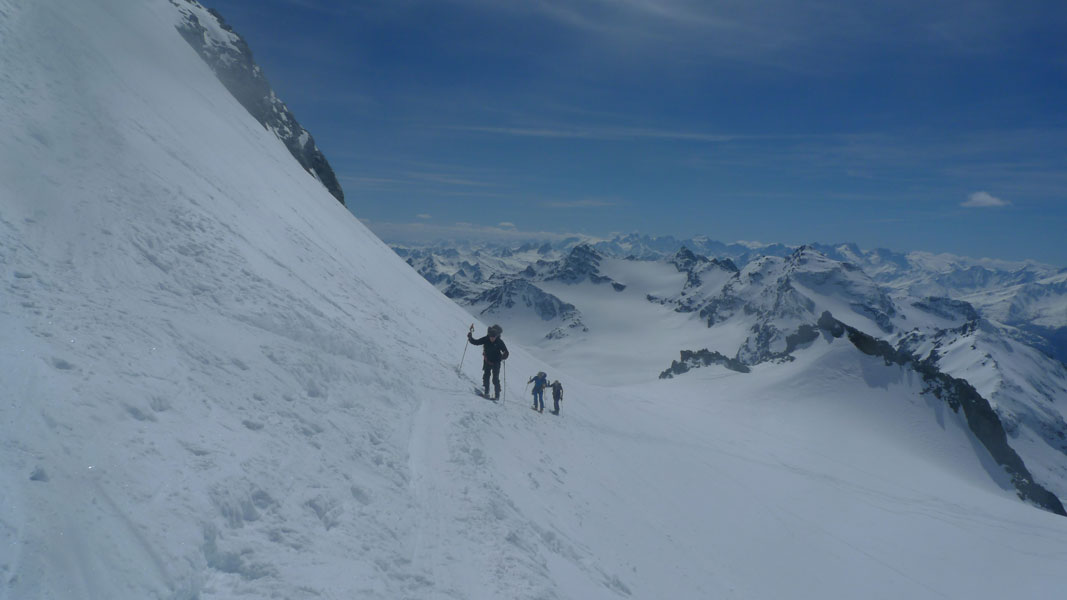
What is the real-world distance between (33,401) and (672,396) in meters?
61.2

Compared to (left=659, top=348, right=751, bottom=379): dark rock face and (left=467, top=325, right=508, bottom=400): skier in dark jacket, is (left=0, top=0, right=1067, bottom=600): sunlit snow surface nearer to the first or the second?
(left=467, top=325, right=508, bottom=400): skier in dark jacket

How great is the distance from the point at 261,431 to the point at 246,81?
67.4 m

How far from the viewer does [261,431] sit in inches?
326

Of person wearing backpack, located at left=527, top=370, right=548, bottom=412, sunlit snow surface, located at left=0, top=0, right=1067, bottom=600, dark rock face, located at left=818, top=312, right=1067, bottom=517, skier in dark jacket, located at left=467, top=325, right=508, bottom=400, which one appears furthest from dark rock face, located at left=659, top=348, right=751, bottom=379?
skier in dark jacket, located at left=467, top=325, right=508, bottom=400

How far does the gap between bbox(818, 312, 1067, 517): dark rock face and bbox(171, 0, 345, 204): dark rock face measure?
2869 inches

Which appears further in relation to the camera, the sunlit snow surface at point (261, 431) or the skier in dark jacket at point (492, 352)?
the skier in dark jacket at point (492, 352)

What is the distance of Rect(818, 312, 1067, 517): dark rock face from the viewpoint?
2068 inches

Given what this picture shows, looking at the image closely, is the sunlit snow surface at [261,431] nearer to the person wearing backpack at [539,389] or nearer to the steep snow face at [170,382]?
the steep snow face at [170,382]

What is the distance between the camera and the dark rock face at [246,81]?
55875 millimetres

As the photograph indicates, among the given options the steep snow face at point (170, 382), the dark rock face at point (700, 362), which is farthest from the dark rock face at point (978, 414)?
the steep snow face at point (170, 382)

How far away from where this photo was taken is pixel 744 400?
2341 inches

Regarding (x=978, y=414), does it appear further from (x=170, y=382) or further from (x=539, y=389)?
(x=170, y=382)

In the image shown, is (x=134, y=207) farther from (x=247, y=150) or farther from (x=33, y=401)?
(x=247, y=150)

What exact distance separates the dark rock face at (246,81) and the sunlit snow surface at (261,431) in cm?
3446
